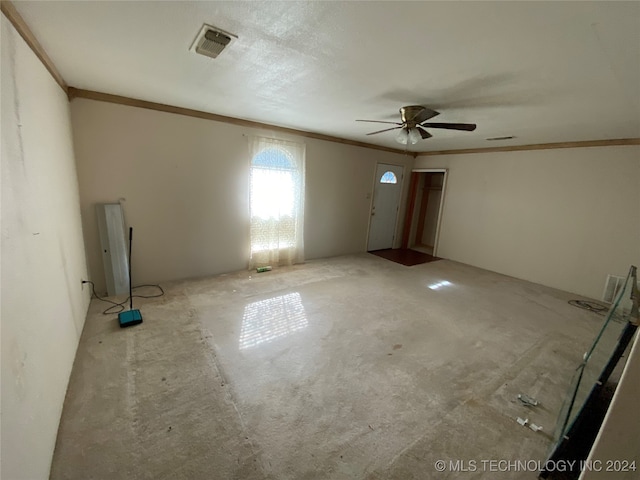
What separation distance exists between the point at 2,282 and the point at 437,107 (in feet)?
10.9

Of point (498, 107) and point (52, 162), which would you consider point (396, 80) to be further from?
point (52, 162)

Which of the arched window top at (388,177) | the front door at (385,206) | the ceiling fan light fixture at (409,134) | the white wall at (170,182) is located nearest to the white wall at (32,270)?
the white wall at (170,182)

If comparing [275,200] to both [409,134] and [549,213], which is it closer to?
[409,134]

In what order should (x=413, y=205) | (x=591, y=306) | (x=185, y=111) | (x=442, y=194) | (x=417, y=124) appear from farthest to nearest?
(x=413, y=205) < (x=442, y=194) < (x=591, y=306) < (x=185, y=111) < (x=417, y=124)

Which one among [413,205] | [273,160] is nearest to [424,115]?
[273,160]

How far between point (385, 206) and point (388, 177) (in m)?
0.66

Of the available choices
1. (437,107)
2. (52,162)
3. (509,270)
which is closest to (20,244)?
(52,162)

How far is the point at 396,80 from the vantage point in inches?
80.8

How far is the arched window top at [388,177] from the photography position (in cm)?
574

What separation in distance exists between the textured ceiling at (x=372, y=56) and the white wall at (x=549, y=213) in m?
1.09

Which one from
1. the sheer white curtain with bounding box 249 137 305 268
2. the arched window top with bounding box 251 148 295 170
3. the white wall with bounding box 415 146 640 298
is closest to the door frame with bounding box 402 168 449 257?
the white wall with bounding box 415 146 640 298

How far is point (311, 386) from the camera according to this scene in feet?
6.41

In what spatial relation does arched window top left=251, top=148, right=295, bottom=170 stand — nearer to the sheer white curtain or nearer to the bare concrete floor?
the sheer white curtain

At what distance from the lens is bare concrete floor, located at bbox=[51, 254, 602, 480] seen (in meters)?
1.43
